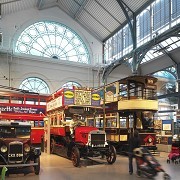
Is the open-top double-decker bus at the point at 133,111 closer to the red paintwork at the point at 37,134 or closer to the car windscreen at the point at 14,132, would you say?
the red paintwork at the point at 37,134

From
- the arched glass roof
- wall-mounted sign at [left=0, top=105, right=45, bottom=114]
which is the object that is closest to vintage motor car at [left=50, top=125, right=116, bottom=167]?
wall-mounted sign at [left=0, top=105, right=45, bottom=114]

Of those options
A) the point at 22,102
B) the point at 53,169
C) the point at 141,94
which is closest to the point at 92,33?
the point at 22,102

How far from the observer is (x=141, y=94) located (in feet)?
53.6

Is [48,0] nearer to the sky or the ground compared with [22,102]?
nearer to the sky

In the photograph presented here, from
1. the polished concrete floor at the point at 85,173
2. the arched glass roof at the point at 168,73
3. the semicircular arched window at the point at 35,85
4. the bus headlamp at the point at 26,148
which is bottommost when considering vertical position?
the polished concrete floor at the point at 85,173

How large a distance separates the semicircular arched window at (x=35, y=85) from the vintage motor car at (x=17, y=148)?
63.2 ft

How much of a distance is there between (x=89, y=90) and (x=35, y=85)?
1559 cm

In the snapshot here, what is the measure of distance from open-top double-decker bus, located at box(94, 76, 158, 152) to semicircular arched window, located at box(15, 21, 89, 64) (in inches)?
623

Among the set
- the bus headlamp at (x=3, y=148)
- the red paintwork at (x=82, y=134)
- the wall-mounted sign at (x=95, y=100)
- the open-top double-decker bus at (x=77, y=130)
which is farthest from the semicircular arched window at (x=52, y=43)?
the bus headlamp at (x=3, y=148)

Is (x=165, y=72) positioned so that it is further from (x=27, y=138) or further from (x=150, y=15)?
(x=27, y=138)

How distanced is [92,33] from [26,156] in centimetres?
2645

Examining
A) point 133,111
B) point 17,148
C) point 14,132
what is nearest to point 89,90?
point 133,111

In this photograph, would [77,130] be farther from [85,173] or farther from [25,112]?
[25,112]

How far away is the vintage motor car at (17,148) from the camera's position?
9398 millimetres
